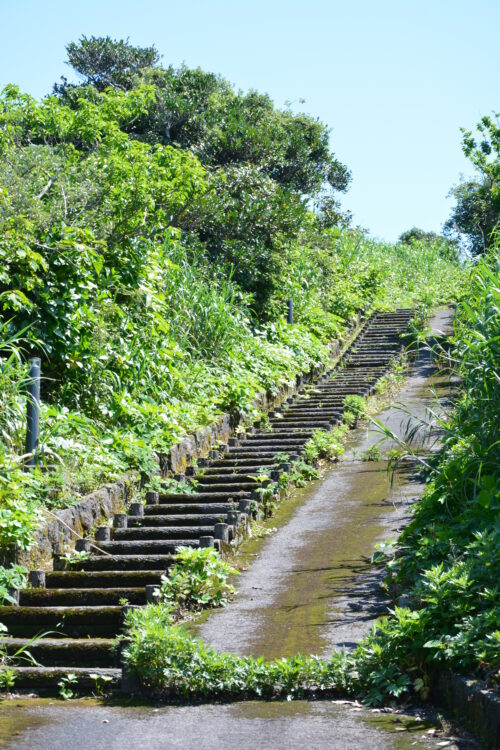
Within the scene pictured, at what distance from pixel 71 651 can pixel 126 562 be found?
5.34 feet

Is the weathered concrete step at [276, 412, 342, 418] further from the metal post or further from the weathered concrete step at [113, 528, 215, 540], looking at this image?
the metal post

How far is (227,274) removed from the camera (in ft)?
65.4

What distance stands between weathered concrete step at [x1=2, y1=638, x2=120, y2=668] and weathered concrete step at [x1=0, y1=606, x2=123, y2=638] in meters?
0.23

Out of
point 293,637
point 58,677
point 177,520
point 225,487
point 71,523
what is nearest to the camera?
point 58,677

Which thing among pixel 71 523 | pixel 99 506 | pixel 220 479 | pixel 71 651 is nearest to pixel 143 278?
pixel 220 479

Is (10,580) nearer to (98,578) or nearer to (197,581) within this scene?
(98,578)

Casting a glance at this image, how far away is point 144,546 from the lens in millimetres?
9367

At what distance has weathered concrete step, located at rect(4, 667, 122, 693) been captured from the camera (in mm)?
6902

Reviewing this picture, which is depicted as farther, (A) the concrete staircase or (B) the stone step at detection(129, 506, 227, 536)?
(B) the stone step at detection(129, 506, 227, 536)

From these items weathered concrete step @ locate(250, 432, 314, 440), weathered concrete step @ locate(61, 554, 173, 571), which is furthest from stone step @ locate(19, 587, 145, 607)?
weathered concrete step @ locate(250, 432, 314, 440)

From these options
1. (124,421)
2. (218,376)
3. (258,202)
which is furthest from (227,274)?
(124,421)

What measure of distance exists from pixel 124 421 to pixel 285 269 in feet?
32.2

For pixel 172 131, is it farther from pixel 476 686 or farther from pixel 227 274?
pixel 476 686

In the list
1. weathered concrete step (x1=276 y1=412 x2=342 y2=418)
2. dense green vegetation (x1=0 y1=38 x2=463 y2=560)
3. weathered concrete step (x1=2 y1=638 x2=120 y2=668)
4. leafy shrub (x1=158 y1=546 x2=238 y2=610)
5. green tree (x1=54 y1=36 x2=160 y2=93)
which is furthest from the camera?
green tree (x1=54 y1=36 x2=160 y2=93)
